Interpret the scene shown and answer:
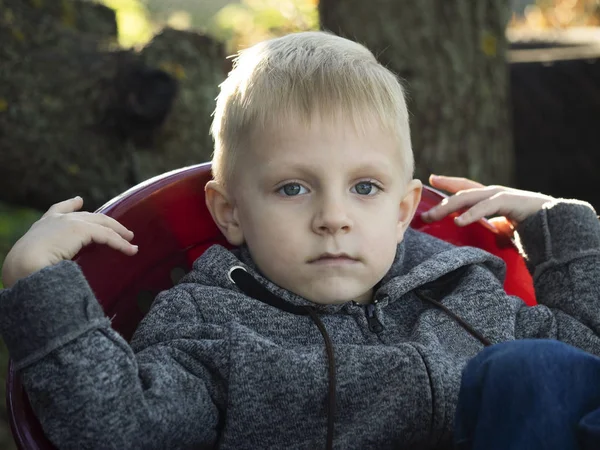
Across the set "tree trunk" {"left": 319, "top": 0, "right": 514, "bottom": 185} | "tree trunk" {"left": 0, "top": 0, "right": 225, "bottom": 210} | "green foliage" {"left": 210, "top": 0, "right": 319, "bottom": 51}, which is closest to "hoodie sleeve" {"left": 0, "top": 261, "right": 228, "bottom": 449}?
"tree trunk" {"left": 0, "top": 0, "right": 225, "bottom": 210}

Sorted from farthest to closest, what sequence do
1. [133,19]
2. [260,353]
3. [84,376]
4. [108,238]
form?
[133,19] → [108,238] → [260,353] → [84,376]

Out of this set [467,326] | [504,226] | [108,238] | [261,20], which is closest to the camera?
[108,238]

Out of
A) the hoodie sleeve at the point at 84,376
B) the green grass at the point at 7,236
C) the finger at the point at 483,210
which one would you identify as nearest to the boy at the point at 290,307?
the hoodie sleeve at the point at 84,376

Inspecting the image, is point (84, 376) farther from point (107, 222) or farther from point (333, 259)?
point (333, 259)

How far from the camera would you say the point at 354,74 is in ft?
6.43

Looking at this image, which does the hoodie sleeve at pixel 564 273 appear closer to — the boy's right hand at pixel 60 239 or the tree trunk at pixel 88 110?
the boy's right hand at pixel 60 239

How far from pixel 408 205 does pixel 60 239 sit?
0.82 meters

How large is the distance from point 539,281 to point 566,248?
0.11 m

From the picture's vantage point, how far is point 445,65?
406 cm

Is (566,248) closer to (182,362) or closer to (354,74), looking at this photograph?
(354,74)

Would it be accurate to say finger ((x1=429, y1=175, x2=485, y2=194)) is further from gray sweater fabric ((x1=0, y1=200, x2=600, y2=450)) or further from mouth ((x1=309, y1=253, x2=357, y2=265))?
mouth ((x1=309, y1=253, x2=357, y2=265))

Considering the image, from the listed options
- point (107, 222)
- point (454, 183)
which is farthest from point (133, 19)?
point (107, 222)

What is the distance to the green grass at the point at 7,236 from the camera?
10.2ft

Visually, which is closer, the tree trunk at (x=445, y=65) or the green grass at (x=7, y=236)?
the green grass at (x=7, y=236)
